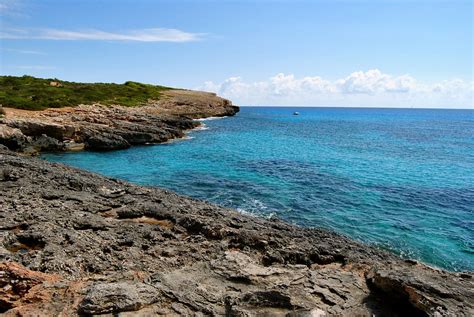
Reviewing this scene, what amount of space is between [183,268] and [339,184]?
82.4 feet

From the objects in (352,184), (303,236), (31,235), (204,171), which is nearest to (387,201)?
(352,184)

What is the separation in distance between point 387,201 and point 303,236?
14.3 m

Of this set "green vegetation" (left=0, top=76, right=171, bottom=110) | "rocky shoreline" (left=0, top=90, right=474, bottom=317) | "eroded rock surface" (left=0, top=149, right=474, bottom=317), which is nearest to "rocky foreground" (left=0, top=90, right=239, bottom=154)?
"green vegetation" (left=0, top=76, right=171, bottom=110)

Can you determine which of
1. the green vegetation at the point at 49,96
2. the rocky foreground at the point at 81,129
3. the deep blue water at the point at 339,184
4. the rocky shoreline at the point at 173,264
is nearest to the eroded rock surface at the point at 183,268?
the rocky shoreline at the point at 173,264

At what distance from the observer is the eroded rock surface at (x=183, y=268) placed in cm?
1002

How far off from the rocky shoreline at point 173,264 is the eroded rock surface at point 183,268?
37mm

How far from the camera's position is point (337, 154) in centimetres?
5506

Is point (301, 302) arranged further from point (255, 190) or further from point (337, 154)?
point (337, 154)

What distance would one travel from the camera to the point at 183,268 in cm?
1261

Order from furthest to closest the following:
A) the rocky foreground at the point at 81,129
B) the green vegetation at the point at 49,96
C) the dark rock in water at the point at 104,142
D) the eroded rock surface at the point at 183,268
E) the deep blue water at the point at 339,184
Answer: the green vegetation at the point at 49,96, the dark rock in water at the point at 104,142, the rocky foreground at the point at 81,129, the deep blue water at the point at 339,184, the eroded rock surface at the point at 183,268

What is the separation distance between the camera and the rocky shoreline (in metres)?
10.0

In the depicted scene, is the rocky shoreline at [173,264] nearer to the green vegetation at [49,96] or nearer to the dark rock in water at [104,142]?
the dark rock in water at [104,142]

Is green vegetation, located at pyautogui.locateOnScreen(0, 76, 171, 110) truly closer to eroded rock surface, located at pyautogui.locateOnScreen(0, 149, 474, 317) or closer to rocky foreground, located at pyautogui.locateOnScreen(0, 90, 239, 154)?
rocky foreground, located at pyautogui.locateOnScreen(0, 90, 239, 154)

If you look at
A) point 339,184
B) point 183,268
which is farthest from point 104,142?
point 183,268
